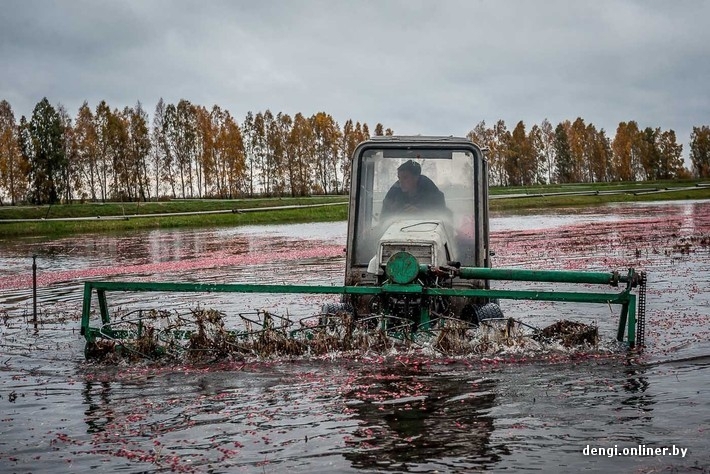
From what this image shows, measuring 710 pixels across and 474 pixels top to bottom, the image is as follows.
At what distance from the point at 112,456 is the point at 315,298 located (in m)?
11.5

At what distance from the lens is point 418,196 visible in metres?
11.9

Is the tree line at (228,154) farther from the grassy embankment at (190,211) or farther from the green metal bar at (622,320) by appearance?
the green metal bar at (622,320)

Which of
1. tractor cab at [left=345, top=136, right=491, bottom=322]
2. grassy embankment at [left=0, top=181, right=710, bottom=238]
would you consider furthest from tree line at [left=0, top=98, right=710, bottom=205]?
tractor cab at [left=345, top=136, right=491, bottom=322]

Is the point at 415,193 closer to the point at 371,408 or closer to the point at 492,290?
the point at 492,290

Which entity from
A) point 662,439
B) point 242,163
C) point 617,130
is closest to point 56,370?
point 662,439

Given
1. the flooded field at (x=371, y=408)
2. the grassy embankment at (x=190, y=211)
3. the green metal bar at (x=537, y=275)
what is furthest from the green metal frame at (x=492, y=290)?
the grassy embankment at (x=190, y=211)

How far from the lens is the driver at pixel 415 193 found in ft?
38.9

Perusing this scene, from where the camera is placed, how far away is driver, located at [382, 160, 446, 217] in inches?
467

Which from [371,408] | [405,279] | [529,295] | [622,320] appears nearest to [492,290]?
[529,295]

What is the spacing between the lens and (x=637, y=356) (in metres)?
10.4

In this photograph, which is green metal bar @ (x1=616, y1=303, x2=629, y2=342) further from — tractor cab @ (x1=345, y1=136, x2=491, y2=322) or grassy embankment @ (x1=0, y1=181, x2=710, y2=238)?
grassy embankment @ (x1=0, y1=181, x2=710, y2=238)

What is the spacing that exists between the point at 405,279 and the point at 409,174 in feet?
6.91

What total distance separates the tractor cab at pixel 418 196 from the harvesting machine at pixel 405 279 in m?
0.02

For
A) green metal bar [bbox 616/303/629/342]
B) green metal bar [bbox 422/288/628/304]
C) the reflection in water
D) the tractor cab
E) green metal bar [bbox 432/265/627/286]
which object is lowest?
the reflection in water
